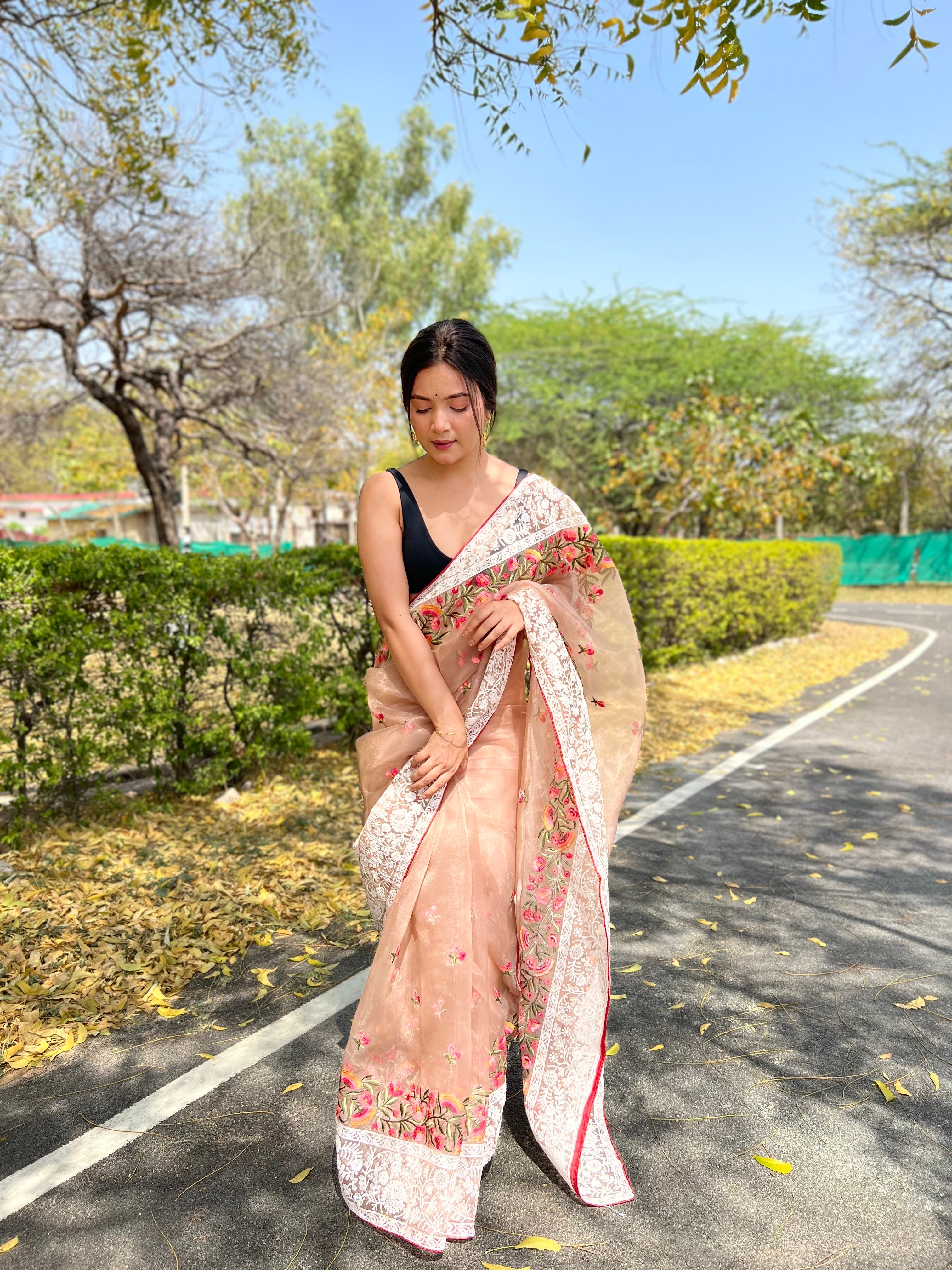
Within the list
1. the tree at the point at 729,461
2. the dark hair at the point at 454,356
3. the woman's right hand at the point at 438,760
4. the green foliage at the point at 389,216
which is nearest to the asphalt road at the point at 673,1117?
the woman's right hand at the point at 438,760

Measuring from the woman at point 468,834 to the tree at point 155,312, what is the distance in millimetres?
7233

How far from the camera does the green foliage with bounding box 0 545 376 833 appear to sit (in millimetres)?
4730

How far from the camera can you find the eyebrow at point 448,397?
2.39m

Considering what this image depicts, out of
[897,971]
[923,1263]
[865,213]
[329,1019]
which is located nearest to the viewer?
[923,1263]

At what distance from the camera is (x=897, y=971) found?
357cm

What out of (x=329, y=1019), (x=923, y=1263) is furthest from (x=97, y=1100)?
(x=923, y=1263)

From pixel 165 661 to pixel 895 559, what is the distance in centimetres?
3871

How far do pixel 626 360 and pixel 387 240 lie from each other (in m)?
14.4

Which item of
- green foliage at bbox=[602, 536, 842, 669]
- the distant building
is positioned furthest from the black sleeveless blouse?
the distant building

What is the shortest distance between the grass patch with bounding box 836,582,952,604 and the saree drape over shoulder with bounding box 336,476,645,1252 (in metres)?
26.4

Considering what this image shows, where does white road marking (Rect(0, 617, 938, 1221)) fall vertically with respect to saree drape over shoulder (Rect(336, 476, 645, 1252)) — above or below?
below

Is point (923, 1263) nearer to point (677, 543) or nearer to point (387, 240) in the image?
point (677, 543)

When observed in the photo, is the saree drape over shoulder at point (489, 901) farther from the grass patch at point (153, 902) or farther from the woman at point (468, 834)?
the grass patch at point (153, 902)

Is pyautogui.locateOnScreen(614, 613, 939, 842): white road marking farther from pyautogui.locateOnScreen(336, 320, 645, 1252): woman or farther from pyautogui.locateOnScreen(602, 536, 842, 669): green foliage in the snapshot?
pyautogui.locateOnScreen(602, 536, 842, 669): green foliage
